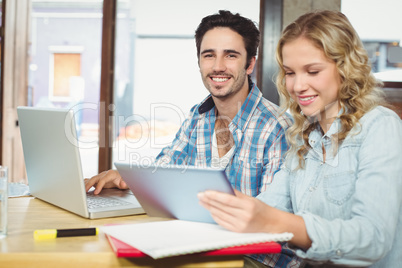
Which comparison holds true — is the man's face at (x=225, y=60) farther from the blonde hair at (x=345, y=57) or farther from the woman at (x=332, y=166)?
the blonde hair at (x=345, y=57)

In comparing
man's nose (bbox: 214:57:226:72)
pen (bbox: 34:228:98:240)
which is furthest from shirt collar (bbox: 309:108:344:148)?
man's nose (bbox: 214:57:226:72)

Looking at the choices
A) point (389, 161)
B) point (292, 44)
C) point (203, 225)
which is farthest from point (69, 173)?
point (389, 161)

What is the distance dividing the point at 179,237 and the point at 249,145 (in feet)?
2.65

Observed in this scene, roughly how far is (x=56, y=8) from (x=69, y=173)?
6.03 m

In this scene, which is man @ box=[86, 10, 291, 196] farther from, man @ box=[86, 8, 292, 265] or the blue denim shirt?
the blue denim shirt

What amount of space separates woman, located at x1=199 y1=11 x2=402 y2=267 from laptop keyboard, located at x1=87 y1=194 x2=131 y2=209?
401 millimetres

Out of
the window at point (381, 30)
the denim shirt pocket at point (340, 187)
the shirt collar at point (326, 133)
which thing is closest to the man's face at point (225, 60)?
the shirt collar at point (326, 133)

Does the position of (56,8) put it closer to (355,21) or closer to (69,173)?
(355,21)

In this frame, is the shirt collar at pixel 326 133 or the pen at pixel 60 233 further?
the shirt collar at pixel 326 133

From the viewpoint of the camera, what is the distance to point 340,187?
1082mm

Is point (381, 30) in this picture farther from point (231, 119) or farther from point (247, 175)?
point (247, 175)

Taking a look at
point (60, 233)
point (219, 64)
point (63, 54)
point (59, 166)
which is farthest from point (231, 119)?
point (63, 54)

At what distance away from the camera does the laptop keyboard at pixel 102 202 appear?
1.21 metres

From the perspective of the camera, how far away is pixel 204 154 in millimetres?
1809
